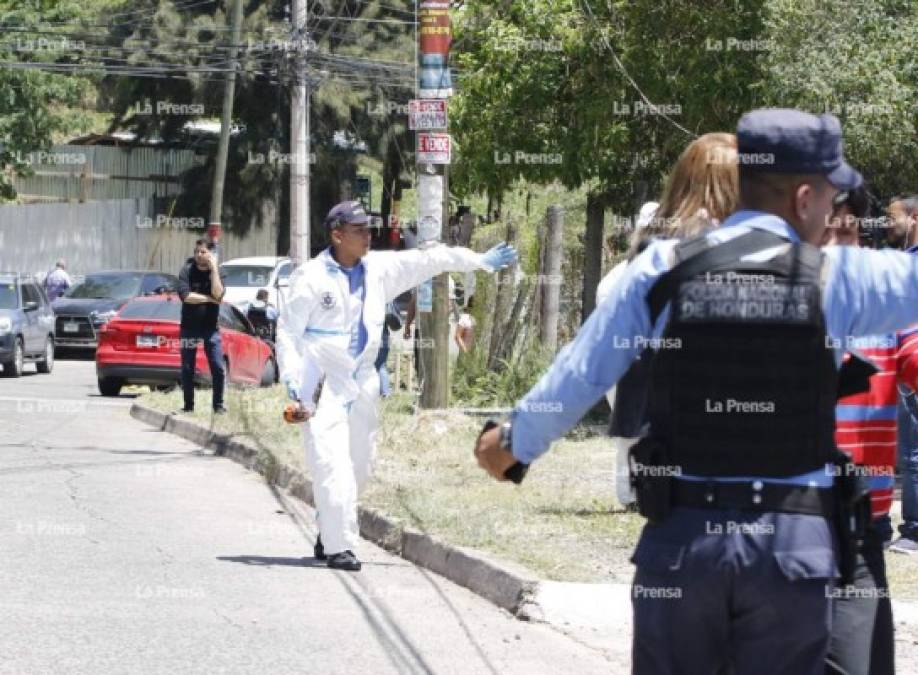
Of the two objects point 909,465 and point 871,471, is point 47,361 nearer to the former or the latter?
point 909,465

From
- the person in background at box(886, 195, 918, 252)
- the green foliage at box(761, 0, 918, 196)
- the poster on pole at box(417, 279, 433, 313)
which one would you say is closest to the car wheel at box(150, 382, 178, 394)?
the poster on pole at box(417, 279, 433, 313)

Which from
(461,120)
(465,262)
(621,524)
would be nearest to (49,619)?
(465,262)

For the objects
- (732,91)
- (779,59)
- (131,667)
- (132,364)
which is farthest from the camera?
(132,364)

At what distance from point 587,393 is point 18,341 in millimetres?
23611

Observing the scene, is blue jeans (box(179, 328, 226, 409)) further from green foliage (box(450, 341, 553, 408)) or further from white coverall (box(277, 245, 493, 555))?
white coverall (box(277, 245, 493, 555))

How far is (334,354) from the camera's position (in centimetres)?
978

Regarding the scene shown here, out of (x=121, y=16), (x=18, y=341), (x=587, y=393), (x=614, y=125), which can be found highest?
(x=121, y=16)

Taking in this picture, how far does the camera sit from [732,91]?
16.3 m

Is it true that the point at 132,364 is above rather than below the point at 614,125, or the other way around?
below

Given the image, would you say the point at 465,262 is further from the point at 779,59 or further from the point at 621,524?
the point at 779,59

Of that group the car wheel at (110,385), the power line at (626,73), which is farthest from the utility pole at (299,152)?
the power line at (626,73)

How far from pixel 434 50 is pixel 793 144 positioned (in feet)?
35.5

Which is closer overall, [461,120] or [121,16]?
[461,120]

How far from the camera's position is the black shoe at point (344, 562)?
9.70 metres
